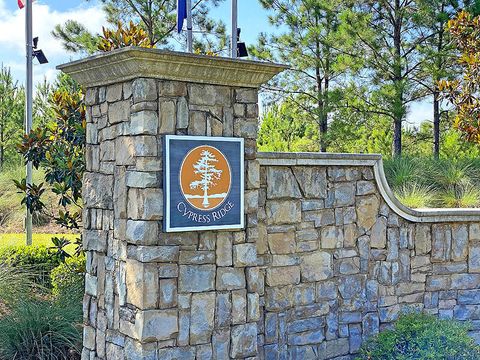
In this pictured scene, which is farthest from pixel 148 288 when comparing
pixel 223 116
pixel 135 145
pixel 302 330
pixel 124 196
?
pixel 302 330

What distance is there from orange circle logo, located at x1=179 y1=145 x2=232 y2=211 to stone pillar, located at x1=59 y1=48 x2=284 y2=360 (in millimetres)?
157

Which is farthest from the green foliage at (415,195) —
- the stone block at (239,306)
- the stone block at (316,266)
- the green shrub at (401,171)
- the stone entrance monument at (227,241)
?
the stone block at (239,306)

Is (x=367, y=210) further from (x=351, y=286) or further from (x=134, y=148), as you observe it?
(x=134, y=148)

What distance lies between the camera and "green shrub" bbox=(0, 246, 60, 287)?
24.9 feet

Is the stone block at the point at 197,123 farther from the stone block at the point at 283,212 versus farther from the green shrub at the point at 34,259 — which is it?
the green shrub at the point at 34,259

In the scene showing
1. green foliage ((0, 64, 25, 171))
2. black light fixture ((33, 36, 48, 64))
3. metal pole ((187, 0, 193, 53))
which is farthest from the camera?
green foliage ((0, 64, 25, 171))

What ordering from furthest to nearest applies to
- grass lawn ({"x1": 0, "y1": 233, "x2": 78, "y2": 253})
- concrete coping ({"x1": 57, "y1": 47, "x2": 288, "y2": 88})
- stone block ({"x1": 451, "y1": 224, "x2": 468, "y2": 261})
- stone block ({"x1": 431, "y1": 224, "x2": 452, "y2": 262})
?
grass lawn ({"x1": 0, "y1": 233, "x2": 78, "y2": 253})
stone block ({"x1": 451, "y1": 224, "x2": 468, "y2": 261})
stone block ({"x1": 431, "y1": 224, "x2": 452, "y2": 262})
concrete coping ({"x1": 57, "y1": 47, "x2": 288, "y2": 88})

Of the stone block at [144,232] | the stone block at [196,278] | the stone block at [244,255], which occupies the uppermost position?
the stone block at [144,232]

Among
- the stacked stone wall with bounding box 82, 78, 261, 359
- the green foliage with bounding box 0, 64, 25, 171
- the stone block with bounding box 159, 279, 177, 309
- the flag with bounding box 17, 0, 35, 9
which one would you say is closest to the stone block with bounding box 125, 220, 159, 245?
the stacked stone wall with bounding box 82, 78, 261, 359

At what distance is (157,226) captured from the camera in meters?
4.04

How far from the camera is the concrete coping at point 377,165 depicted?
4949mm

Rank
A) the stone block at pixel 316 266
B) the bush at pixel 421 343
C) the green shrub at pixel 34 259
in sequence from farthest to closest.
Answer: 1. the green shrub at pixel 34 259
2. the stone block at pixel 316 266
3. the bush at pixel 421 343

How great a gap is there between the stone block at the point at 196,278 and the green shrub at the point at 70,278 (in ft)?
8.06

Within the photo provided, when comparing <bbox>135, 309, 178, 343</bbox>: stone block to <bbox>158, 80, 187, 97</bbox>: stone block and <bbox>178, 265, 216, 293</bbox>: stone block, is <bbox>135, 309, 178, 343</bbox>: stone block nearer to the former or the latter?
<bbox>178, 265, 216, 293</bbox>: stone block
